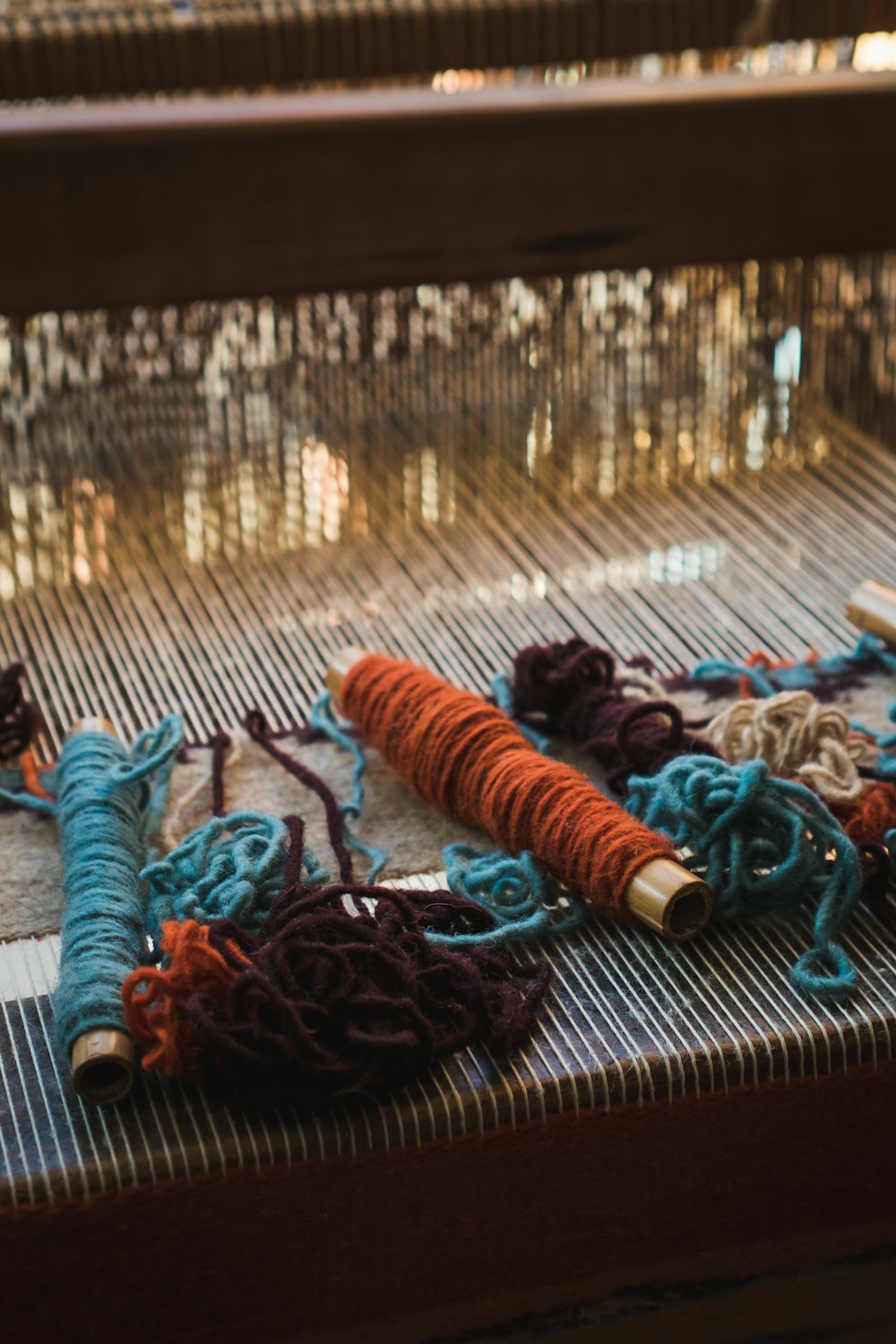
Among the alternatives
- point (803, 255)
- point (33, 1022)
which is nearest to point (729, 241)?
point (803, 255)

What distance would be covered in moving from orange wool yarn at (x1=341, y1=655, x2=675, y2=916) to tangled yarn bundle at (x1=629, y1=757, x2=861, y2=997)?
0.11ft

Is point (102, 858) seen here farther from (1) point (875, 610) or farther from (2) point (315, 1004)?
(1) point (875, 610)

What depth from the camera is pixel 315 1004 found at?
3.00ft

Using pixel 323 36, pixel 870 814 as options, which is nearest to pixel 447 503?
pixel 323 36

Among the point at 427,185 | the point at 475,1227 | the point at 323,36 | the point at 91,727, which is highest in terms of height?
the point at 323,36

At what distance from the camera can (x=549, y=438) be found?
6.35ft

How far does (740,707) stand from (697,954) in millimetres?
253

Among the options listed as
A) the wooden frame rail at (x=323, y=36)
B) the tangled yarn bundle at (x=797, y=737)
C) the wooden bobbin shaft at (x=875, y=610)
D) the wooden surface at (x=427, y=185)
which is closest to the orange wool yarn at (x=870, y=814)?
the tangled yarn bundle at (x=797, y=737)

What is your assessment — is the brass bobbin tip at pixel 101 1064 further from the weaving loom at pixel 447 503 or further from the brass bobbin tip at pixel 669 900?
the brass bobbin tip at pixel 669 900

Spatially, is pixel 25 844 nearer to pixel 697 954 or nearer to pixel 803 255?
pixel 697 954

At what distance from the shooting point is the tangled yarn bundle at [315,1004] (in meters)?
0.90

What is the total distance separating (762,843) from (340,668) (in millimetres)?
413

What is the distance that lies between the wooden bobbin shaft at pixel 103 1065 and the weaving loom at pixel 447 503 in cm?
1

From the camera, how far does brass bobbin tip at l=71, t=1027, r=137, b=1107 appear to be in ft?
3.00
